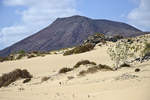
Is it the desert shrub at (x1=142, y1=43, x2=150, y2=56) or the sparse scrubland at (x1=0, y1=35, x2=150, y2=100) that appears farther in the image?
the desert shrub at (x1=142, y1=43, x2=150, y2=56)

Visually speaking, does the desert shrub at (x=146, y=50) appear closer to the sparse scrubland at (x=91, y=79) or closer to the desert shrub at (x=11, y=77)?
the sparse scrubland at (x=91, y=79)

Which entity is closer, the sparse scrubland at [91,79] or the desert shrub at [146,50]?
the sparse scrubland at [91,79]

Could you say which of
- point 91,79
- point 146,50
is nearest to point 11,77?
point 91,79

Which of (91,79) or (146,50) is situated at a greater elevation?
(146,50)

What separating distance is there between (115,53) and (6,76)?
8.57m

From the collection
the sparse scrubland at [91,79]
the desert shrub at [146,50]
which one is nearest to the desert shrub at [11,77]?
the sparse scrubland at [91,79]

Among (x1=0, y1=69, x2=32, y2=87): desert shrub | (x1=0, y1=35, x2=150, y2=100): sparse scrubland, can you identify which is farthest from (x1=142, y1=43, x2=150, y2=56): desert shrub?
(x1=0, y1=69, x2=32, y2=87): desert shrub

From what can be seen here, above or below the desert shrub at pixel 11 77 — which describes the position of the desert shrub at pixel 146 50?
above

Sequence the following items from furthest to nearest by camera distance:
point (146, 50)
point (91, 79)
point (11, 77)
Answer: point (146, 50) → point (11, 77) → point (91, 79)

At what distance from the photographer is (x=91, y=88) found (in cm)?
988

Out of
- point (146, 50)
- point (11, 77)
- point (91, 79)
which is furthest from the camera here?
point (146, 50)

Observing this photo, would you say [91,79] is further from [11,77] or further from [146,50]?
[146,50]

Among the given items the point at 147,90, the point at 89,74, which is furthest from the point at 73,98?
the point at 89,74

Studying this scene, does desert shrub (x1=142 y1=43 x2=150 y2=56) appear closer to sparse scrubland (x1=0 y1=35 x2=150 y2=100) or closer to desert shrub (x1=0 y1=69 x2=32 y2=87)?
sparse scrubland (x1=0 y1=35 x2=150 y2=100)
